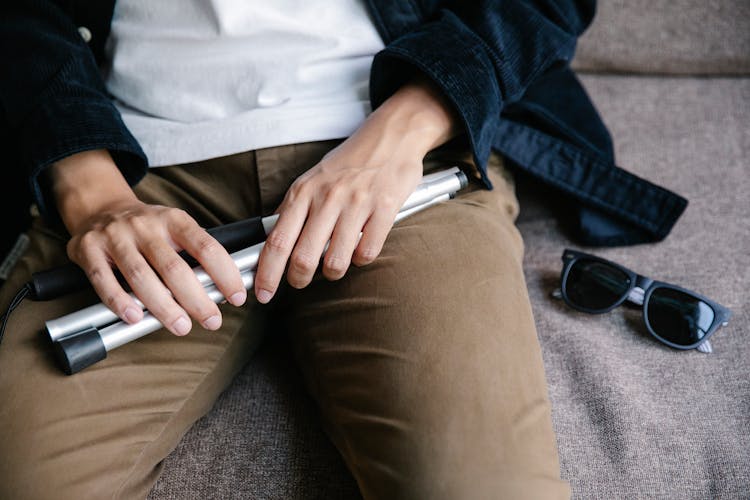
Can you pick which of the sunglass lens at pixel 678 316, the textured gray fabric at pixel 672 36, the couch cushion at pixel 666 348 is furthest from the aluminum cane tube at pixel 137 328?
the textured gray fabric at pixel 672 36

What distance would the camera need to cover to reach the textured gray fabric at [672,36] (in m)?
0.98

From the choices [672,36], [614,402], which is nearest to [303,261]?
[614,402]

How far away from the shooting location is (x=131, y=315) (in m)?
0.52

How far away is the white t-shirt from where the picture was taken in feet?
2.11

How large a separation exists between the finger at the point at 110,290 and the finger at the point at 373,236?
0.20m

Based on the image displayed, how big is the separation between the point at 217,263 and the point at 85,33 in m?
0.35

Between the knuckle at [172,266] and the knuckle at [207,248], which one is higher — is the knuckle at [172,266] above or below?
below

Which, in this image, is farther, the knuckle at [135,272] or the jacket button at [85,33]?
the jacket button at [85,33]

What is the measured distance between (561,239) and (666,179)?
0.19 metres

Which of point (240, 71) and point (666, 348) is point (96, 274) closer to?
point (240, 71)

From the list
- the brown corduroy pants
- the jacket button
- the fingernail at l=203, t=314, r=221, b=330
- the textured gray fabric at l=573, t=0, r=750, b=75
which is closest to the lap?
the brown corduroy pants

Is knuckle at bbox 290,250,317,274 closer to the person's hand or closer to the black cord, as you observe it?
the person's hand

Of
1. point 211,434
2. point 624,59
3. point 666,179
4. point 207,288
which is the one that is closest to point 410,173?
point 207,288

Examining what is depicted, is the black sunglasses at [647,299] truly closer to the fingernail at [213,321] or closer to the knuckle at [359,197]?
the knuckle at [359,197]
